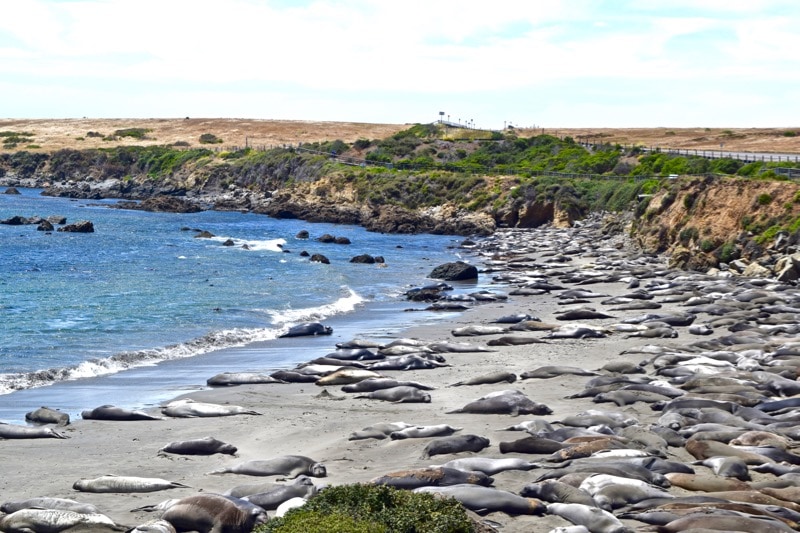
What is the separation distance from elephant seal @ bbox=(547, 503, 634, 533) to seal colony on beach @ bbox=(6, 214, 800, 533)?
0.05 ft

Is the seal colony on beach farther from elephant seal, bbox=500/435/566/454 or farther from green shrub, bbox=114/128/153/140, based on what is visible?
green shrub, bbox=114/128/153/140

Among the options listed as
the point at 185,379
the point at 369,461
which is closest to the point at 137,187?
the point at 185,379

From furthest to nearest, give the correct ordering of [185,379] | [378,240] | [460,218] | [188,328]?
1. [460,218]
2. [378,240]
3. [188,328]
4. [185,379]

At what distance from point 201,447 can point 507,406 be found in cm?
460

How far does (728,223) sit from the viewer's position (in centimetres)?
3772

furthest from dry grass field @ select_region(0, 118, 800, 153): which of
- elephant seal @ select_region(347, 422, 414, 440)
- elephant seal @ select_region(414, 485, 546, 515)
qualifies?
elephant seal @ select_region(414, 485, 546, 515)

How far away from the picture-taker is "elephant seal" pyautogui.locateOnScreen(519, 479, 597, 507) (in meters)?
9.37

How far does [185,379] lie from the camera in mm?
18875

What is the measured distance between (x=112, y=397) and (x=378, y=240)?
1680 inches

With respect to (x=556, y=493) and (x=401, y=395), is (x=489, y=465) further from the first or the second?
(x=401, y=395)

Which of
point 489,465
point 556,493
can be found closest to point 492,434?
point 489,465

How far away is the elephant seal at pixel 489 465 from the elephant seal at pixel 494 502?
3.54 feet

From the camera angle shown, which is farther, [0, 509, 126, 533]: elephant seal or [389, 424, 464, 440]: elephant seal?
[389, 424, 464, 440]: elephant seal

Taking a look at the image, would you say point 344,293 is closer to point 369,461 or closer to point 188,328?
point 188,328
